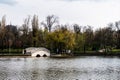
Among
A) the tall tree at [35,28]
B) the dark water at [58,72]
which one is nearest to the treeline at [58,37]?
the tall tree at [35,28]

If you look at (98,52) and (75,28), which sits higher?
(75,28)

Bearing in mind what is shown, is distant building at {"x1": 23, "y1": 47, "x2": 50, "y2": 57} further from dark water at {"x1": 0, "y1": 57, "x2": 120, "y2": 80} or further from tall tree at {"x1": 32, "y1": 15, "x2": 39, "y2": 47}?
dark water at {"x1": 0, "y1": 57, "x2": 120, "y2": 80}

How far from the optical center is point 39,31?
391 feet

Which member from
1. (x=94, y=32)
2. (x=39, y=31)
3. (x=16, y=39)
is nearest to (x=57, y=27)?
(x=39, y=31)

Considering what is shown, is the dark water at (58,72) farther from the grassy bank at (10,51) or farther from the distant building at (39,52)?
the grassy bank at (10,51)

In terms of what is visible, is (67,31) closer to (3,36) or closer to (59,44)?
(59,44)

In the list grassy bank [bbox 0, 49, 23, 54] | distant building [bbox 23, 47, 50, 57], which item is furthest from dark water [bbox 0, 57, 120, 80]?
grassy bank [bbox 0, 49, 23, 54]

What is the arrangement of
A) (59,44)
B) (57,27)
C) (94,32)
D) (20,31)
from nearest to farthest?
(59,44)
(57,27)
(20,31)
(94,32)

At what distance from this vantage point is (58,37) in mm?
110062

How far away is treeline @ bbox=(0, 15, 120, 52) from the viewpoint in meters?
111

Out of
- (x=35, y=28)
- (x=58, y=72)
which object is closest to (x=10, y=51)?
(x=35, y=28)

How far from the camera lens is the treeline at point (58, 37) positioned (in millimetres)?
111125

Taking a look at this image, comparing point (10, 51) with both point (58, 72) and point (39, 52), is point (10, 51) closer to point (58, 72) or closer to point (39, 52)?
point (39, 52)

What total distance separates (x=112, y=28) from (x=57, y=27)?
27.9m
